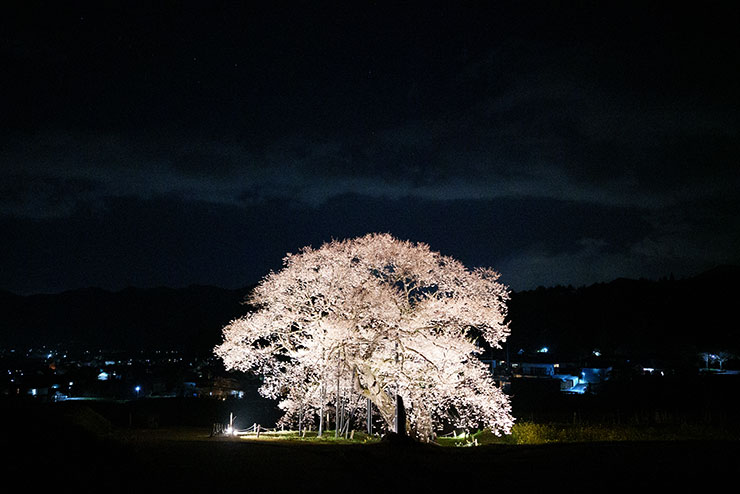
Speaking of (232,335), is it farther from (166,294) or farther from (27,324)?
(27,324)

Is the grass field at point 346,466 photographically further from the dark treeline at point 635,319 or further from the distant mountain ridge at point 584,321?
the dark treeline at point 635,319

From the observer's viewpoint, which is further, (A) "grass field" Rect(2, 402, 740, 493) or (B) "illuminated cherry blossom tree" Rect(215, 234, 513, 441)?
(B) "illuminated cherry blossom tree" Rect(215, 234, 513, 441)

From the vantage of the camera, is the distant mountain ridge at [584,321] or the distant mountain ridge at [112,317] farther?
the distant mountain ridge at [112,317]

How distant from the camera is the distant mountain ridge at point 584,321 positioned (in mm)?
55938

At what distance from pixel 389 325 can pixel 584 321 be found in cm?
5594

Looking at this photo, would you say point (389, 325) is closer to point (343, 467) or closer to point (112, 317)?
point (343, 467)

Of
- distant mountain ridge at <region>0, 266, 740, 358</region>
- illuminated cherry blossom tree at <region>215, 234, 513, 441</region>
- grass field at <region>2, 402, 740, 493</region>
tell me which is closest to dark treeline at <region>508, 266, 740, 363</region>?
distant mountain ridge at <region>0, 266, 740, 358</region>

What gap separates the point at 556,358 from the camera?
206ft

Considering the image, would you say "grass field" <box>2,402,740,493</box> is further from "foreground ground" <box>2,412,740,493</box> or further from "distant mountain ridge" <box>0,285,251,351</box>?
"distant mountain ridge" <box>0,285,251,351</box>

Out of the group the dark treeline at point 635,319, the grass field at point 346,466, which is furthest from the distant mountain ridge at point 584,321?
the grass field at point 346,466

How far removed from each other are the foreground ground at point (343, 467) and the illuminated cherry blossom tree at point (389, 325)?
830cm

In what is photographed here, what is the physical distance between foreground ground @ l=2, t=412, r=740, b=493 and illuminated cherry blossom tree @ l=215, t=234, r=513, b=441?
27.2 feet

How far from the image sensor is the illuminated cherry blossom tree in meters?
21.1

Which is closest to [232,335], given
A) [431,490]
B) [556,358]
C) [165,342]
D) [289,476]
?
[289,476]
